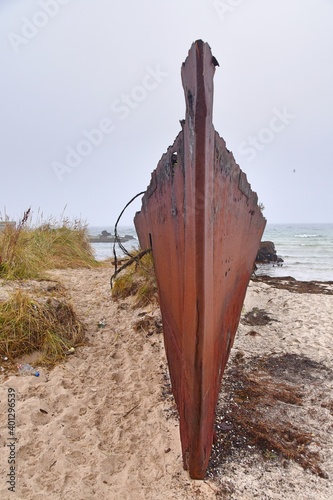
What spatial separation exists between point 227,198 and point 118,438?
1773 millimetres

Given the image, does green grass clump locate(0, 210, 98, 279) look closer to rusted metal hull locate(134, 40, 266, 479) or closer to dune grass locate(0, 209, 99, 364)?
dune grass locate(0, 209, 99, 364)

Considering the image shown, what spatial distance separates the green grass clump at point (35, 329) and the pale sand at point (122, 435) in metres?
0.20

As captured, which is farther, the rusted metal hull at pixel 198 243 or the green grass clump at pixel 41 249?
the green grass clump at pixel 41 249

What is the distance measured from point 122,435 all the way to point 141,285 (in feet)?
11.7

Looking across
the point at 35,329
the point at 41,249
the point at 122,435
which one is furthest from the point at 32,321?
the point at 41,249

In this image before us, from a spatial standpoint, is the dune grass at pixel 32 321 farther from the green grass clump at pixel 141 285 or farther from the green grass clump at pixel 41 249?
the green grass clump at pixel 141 285

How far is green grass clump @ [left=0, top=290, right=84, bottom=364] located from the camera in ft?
10.5

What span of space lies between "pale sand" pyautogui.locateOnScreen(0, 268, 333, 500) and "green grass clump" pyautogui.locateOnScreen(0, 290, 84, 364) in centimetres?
20

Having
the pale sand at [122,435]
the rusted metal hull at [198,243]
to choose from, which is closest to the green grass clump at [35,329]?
the pale sand at [122,435]

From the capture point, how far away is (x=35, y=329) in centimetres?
338

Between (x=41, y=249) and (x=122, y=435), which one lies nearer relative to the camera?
(x=122, y=435)

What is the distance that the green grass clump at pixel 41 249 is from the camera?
5.51 meters

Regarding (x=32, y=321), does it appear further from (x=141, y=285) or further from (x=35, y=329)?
(x=141, y=285)

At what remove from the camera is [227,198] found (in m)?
1.86
